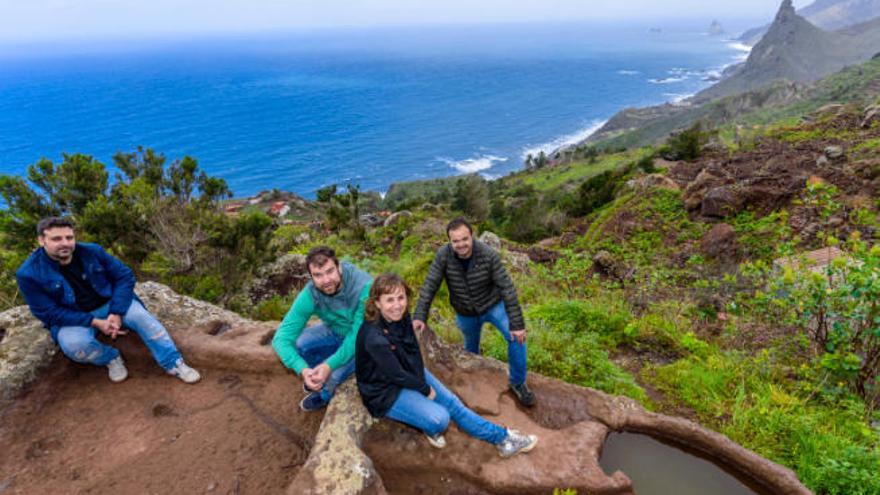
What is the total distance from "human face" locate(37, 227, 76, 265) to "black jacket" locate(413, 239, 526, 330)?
4.32m

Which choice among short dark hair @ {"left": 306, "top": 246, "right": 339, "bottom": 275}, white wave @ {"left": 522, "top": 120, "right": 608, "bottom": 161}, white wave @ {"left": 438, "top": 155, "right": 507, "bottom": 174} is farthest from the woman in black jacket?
white wave @ {"left": 522, "top": 120, "right": 608, "bottom": 161}

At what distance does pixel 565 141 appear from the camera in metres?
121

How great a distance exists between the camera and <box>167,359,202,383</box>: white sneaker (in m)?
6.15

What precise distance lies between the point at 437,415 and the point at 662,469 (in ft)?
9.31

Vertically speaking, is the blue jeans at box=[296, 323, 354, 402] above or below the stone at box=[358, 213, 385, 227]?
above

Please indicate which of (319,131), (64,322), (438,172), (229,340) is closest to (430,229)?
(229,340)

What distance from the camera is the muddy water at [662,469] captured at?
16.8 feet

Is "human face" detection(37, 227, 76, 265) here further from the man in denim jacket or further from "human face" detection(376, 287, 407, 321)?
"human face" detection(376, 287, 407, 321)

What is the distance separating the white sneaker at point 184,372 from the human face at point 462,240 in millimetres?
3962

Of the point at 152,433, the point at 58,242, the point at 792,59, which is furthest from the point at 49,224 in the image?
the point at 792,59

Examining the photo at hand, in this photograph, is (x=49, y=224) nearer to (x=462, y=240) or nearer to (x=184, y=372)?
(x=184, y=372)

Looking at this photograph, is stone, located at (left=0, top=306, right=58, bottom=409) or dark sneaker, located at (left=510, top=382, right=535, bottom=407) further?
dark sneaker, located at (left=510, top=382, right=535, bottom=407)

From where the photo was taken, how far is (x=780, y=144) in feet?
78.0

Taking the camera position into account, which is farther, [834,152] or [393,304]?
[834,152]
